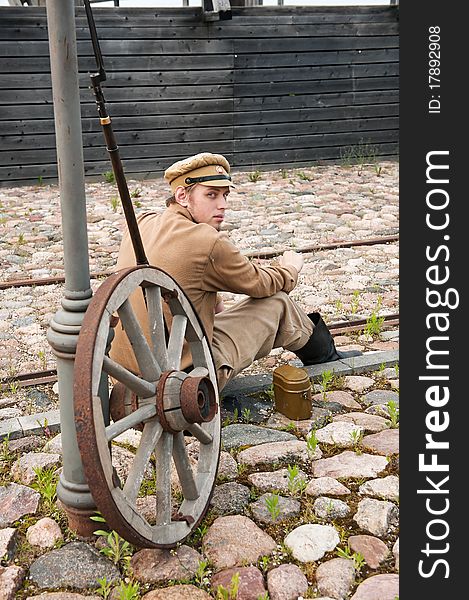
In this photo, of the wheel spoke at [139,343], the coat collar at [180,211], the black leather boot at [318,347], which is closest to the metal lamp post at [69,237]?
the wheel spoke at [139,343]

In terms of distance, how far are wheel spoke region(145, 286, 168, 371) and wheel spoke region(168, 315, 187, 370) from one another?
0.07 m

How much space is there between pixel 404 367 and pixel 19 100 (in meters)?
9.98

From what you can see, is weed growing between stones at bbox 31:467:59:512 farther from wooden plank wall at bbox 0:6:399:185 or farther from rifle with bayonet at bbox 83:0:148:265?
wooden plank wall at bbox 0:6:399:185

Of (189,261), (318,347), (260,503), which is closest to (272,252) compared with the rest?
(318,347)

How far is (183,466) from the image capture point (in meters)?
3.17

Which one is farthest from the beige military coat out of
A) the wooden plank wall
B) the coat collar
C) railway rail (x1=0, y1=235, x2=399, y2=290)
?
the wooden plank wall

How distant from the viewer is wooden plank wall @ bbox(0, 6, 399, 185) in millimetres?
11984

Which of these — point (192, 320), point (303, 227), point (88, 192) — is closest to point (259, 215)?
point (303, 227)

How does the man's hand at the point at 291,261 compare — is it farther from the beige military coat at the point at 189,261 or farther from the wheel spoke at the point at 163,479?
the wheel spoke at the point at 163,479

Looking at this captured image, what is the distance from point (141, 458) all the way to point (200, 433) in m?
0.44

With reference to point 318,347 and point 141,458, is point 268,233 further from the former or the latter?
point 141,458

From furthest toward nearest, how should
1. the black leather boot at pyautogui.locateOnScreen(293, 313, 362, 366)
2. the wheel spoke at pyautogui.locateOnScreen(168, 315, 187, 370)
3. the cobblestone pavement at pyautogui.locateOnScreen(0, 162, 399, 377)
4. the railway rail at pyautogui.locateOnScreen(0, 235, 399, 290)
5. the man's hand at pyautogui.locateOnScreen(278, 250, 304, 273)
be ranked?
the railway rail at pyautogui.locateOnScreen(0, 235, 399, 290) → the cobblestone pavement at pyautogui.locateOnScreen(0, 162, 399, 377) → the black leather boot at pyautogui.locateOnScreen(293, 313, 362, 366) → the man's hand at pyautogui.locateOnScreen(278, 250, 304, 273) → the wheel spoke at pyautogui.locateOnScreen(168, 315, 187, 370)

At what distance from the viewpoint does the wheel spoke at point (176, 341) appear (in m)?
3.29

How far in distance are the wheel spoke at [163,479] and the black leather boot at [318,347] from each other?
1.88 m
